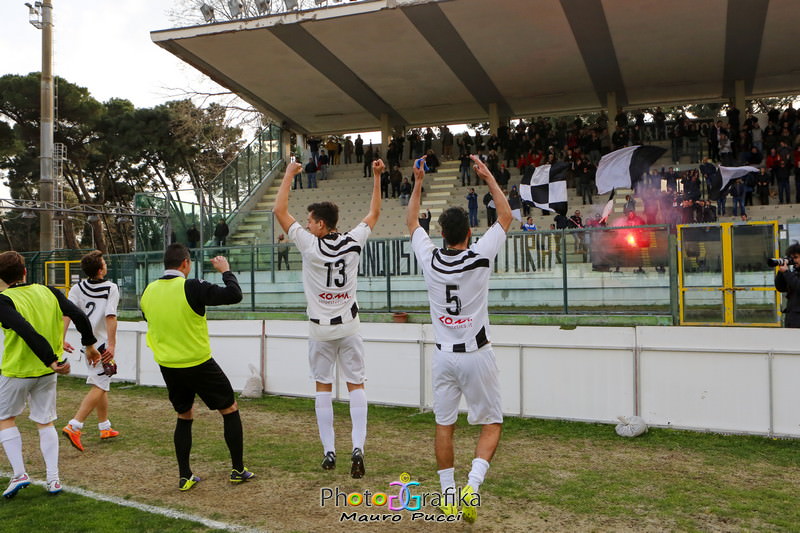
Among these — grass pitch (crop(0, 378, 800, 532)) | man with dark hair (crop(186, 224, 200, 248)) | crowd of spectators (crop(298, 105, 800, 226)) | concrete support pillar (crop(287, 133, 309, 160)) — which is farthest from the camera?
concrete support pillar (crop(287, 133, 309, 160))

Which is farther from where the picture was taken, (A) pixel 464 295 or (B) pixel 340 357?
(B) pixel 340 357

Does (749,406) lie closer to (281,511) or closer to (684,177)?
(281,511)

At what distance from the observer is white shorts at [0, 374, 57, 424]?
5.45 metres

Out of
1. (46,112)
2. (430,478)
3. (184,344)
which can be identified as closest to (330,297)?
(184,344)

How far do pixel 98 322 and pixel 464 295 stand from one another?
5.28 metres

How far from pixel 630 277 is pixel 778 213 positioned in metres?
11.1

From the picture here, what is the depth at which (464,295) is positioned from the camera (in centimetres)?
461

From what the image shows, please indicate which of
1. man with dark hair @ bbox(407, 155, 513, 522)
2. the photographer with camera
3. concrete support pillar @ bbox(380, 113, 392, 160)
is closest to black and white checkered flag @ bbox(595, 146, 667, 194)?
the photographer with camera

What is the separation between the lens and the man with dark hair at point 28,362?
5.42 m

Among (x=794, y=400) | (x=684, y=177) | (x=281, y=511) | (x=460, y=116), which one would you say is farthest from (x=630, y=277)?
(x=460, y=116)

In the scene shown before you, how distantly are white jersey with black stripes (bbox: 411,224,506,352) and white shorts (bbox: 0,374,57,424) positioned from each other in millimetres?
3347

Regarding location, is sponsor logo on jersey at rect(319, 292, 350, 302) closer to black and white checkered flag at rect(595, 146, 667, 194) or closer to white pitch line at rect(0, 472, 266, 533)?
white pitch line at rect(0, 472, 266, 533)

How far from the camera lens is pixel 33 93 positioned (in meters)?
41.2

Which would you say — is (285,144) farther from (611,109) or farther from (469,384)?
(469,384)
